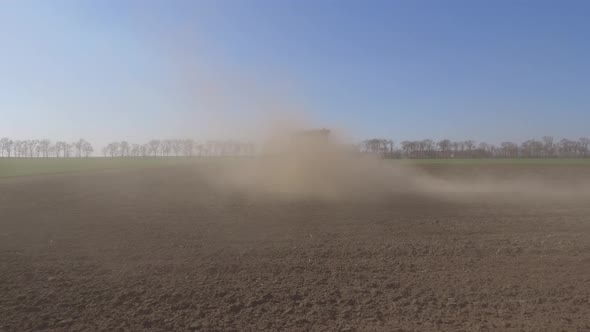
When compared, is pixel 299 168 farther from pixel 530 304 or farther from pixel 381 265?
pixel 530 304

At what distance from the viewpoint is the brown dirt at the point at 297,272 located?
6.22 m

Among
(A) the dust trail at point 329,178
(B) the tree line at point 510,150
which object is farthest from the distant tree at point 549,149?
(A) the dust trail at point 329,178

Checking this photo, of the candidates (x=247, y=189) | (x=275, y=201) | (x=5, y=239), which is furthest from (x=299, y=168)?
(x=5, y=239)

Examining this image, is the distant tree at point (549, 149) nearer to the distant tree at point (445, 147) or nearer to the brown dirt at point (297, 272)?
the distant tree at point (445, 147)

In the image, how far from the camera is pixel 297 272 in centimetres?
855

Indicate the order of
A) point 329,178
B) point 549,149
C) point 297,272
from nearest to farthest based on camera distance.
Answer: point 297,272
point 329,178
point 549,149

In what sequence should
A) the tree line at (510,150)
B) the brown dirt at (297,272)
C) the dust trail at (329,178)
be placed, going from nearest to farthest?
1. the brown dirt at (297,272)
2. the dust trail at (329,178)
3. the tree line at (510,150)

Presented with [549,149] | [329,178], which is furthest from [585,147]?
[329,178]

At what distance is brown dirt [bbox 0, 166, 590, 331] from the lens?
20.4 ft

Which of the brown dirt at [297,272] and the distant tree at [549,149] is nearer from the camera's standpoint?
the brown dirt at [297,272]

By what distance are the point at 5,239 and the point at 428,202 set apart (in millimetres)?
19181

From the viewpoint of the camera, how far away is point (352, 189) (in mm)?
26922

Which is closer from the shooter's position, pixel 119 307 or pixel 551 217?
pixel 119 307

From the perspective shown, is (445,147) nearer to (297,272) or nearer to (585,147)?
(585,147)
